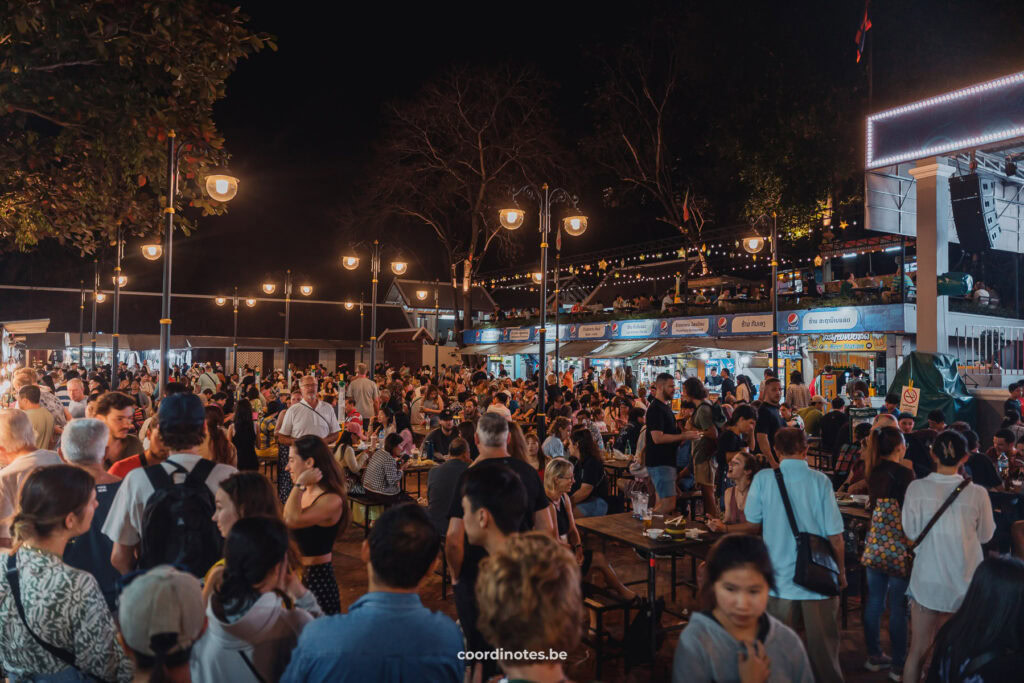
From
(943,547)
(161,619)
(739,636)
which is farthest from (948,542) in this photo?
(161,619)

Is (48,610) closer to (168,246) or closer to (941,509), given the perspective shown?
(941,509)

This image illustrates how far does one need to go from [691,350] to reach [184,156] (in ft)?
52.9

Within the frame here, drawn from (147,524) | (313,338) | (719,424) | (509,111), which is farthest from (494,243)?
(147,524)

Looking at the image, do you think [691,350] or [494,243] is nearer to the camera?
[691,350]

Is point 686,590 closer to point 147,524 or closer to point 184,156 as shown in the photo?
point 147,524

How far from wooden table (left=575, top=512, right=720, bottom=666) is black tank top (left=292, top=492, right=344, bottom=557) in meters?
2.23

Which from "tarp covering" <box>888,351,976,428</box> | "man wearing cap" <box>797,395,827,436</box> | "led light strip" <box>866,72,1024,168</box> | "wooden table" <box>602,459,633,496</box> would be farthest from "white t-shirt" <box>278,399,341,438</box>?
"led light strip" <box>866,72,1024,168</box>

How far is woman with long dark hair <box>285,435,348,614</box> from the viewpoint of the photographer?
3.63 meters

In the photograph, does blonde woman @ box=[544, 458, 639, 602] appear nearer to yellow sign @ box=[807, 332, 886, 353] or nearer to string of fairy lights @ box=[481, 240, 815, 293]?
yellow sign @ box=[807, 332, 886, 353]

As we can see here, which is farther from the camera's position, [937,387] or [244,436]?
[937,387]

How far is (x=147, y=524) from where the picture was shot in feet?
9.92

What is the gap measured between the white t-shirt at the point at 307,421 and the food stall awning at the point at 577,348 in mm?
17370

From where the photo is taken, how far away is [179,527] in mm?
3062

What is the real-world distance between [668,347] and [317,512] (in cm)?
1895
